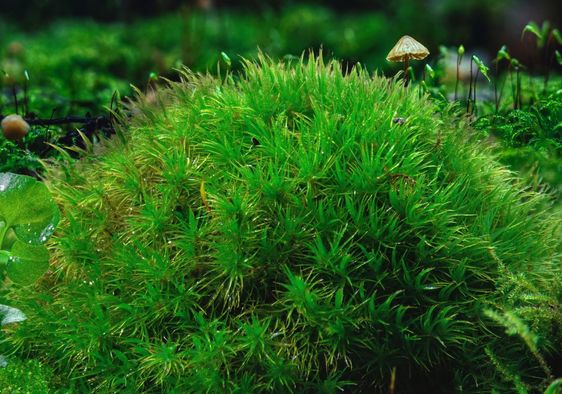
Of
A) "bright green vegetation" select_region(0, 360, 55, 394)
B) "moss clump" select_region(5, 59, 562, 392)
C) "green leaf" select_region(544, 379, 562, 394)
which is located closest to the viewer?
"green leaf" select_region(544, 379, 562, 394)

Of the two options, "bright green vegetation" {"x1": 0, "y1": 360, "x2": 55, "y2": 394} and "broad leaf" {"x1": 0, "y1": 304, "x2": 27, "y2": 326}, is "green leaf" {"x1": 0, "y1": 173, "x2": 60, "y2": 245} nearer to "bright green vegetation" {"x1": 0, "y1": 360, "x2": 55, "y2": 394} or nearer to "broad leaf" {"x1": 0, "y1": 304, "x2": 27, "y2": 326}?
"broad leaf" {"x1": 0, "y1": 304, "x2": 27, "y2": 326}

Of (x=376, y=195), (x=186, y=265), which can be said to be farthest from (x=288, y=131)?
(x=186, y=265)

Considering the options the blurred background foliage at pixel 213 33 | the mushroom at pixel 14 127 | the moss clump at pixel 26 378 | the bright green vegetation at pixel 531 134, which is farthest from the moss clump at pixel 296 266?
the blurred background foliage at pixel 213 33

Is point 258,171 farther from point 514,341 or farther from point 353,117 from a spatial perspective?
point 514,341

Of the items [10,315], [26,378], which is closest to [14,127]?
[10,315]

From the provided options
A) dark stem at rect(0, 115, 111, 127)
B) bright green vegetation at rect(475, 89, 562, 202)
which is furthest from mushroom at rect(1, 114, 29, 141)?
bright green vegetation at rect(475, 89, 562, 202)
